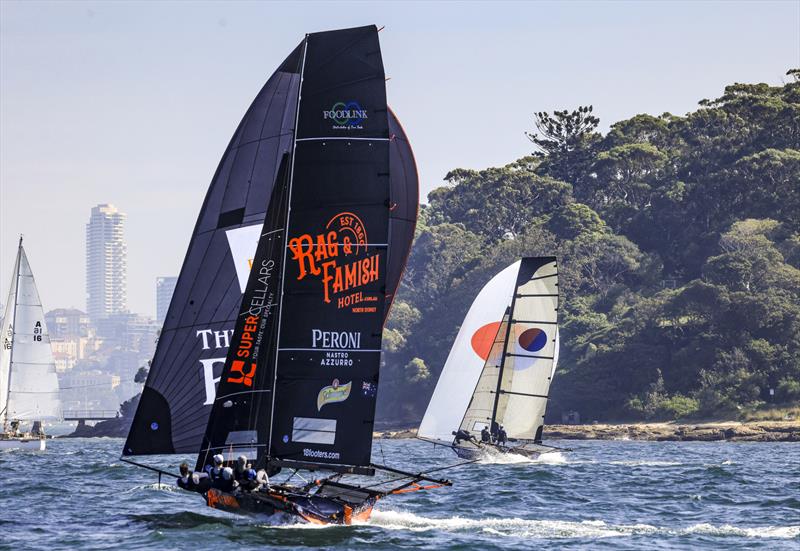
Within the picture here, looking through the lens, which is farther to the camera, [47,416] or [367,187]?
[47,416]

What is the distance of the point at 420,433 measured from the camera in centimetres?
4306

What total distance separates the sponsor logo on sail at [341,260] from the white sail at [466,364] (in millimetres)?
19675

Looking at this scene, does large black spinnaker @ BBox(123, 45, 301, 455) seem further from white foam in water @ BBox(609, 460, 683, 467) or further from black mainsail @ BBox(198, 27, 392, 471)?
white foam in water @ BBox(609, 460, 683, 467)

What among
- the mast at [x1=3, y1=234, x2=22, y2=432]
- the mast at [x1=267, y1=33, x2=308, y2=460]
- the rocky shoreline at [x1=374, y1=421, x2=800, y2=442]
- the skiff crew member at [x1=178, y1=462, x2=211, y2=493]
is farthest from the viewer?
the rocky shoreline at [x1=374, y1=421, x2=800, y2=442]

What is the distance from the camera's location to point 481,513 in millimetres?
27297

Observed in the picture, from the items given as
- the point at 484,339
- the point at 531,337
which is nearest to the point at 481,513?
the point at 484,339

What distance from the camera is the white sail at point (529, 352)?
43.0m

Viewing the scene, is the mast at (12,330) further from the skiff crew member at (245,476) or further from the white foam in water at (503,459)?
the skiff crew member at (245,476)

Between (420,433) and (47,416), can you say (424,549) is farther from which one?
(47,416)

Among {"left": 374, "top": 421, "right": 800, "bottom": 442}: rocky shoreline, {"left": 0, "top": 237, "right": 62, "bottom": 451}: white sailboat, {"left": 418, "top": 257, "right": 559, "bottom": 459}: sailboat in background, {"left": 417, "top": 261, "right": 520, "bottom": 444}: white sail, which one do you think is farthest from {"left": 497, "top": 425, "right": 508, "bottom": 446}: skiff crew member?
{"left": 374, "top": 421, "right": 800, "bottom": 442}: rocky shoreline

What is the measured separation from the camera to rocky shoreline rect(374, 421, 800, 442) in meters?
70.7

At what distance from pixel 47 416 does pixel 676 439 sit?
108ft

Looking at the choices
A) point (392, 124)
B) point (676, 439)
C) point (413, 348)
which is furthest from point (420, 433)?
point (413, 348)

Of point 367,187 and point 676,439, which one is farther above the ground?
point 367,187
